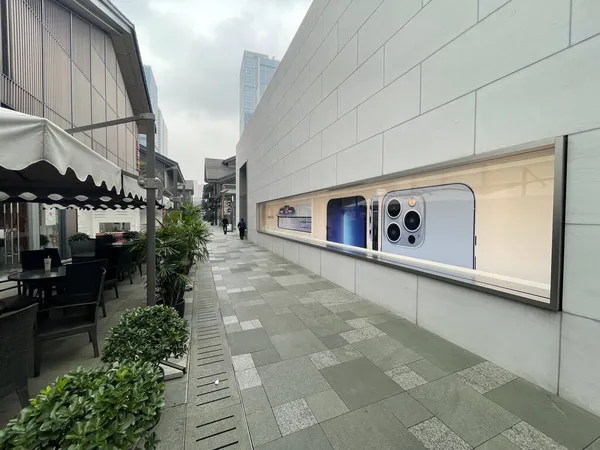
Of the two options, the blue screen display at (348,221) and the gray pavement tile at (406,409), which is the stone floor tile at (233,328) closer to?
the gray pavement tile at (406,409)

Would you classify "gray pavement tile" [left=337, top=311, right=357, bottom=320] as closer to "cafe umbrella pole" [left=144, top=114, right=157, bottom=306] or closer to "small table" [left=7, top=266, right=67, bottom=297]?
"cafe umbrella pole" [left=144, top=114, right=157, bottom=306]

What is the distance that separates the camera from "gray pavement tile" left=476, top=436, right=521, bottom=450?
5.97 feet

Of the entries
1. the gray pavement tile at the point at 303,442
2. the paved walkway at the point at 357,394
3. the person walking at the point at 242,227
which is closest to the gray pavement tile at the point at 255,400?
the paved walkway at the point at 357,394

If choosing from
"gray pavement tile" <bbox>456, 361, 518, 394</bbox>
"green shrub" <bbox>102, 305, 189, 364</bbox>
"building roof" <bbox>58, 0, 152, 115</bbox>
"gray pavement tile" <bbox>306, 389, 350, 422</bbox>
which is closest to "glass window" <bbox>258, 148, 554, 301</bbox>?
"gray pavement tile" <bbox>456, 361, 518, 394</bbox>

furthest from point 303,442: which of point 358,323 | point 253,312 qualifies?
point 253,312

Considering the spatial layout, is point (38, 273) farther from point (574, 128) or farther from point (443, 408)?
point (574, 128)

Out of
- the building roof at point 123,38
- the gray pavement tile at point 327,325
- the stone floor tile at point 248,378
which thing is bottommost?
the stone floor tile at point 248,378

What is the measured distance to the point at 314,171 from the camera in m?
7.18

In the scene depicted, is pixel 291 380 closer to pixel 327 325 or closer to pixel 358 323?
pixel 327 325

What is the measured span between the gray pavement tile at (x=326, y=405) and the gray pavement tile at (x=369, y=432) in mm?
54

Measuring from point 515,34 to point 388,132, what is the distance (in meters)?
1.91

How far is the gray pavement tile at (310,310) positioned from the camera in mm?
4246

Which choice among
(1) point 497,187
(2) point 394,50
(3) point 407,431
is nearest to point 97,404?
(3) point 407,431

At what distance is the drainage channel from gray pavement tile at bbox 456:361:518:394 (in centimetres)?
218
